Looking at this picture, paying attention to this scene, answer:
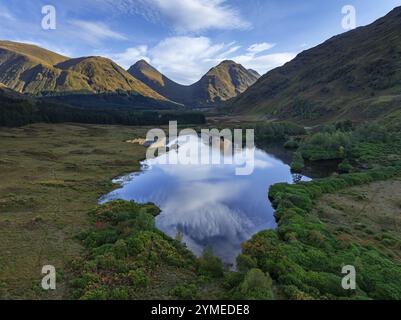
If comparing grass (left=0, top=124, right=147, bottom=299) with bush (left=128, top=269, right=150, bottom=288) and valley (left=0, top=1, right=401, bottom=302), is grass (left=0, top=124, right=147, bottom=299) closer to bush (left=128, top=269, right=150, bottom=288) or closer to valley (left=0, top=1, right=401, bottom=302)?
valley (left=0, top=1, right=401, bottom=302)

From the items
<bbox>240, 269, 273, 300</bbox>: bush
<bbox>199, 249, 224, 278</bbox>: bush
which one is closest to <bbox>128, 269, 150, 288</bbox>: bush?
<bbox>199, 249, 224, 278</bbox>: bush

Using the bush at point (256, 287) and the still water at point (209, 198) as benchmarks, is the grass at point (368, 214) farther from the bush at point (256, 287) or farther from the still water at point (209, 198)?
the bush at point (256, 287)

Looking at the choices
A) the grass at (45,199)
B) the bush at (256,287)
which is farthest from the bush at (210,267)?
the grass at (45,199)

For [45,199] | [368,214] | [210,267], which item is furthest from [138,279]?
[368,214]

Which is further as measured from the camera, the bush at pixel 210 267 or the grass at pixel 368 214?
the grass at pixel 368 214

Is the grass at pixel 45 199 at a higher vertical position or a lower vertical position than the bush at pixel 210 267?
A: higher

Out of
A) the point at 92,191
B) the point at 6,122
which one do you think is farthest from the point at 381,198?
the point at 6,122

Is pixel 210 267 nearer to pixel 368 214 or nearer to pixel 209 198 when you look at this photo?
pixel 368 214
